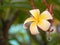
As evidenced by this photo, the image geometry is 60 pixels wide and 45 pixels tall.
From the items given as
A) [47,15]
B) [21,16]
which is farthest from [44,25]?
[21,16]

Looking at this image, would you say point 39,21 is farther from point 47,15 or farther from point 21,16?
point 21,16

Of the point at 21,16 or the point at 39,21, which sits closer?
the point at 39,21

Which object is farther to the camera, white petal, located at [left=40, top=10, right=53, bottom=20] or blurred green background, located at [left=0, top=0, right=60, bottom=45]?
blurred green background, located at [left=0, top=0, right=60, bottom=45]

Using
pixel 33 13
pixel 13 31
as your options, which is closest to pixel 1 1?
pixel 33 13

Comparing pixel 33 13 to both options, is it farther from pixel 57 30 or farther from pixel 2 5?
pixel 57 30

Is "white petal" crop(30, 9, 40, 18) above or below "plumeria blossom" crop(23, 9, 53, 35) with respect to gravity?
above

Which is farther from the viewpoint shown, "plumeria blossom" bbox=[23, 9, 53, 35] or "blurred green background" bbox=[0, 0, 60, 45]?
"blurred green background" bbox=[0, 0, 60, 45]

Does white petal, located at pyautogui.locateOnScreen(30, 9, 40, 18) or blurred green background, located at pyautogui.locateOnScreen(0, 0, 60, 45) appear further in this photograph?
blurred green background, located at pyautogui.locateOnScreen(0, 0, 60, 45)

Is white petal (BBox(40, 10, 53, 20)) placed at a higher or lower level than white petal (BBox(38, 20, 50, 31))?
higher
